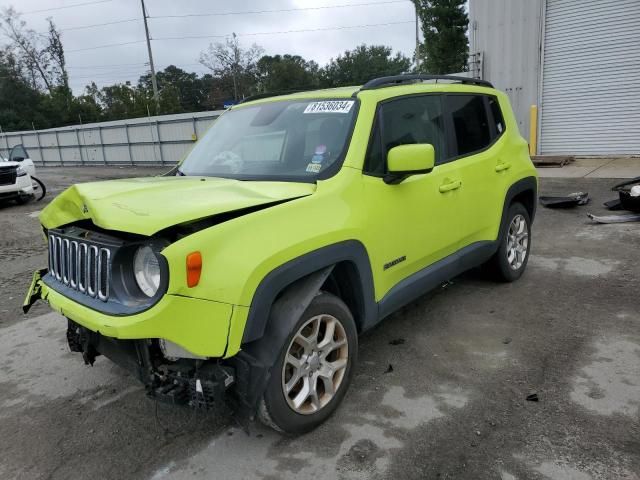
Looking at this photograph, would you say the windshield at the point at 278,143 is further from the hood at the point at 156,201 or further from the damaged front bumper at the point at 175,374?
the damaged front bumper at the point at 175,374

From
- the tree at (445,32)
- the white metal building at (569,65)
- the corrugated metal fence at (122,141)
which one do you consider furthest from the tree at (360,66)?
the white metal building at (569,65)

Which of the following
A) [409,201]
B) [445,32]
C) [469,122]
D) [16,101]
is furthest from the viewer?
[16,101]

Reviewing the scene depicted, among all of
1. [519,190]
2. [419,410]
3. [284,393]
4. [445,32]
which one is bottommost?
[419,410]

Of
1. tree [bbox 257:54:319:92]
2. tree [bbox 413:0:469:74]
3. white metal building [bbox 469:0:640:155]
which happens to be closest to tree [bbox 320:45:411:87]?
tree [bbox 257:54:319:92]

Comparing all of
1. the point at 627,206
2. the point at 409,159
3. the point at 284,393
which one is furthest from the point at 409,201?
the point at 627,206

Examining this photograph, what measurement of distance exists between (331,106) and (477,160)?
1.47 metres

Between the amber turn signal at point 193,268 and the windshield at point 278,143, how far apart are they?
3.47 ft

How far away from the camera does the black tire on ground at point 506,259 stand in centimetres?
476

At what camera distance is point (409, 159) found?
9.99 feet

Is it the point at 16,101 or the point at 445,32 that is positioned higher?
the point at 445,32

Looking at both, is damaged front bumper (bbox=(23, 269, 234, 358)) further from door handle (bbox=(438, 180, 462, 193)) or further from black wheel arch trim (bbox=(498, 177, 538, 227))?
black wheel arch trim (bbox=(498, 177, 538, 227))

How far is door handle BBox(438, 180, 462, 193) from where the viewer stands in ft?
12.2

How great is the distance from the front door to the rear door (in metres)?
0.14

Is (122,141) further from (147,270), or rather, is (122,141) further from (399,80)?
(147,270)
